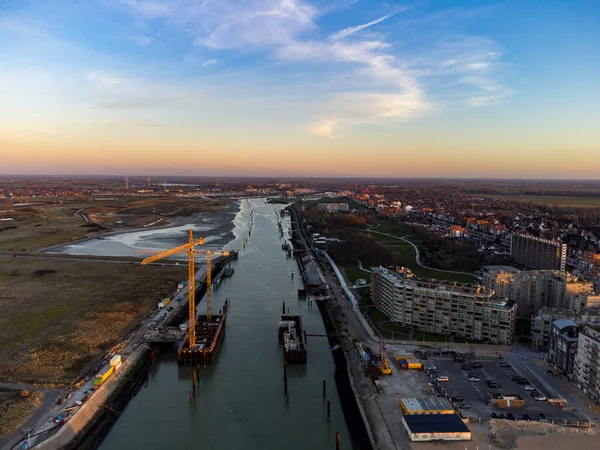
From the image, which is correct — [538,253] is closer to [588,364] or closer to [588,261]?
[588,261]

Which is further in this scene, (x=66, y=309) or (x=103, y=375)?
(x=66, y=309)

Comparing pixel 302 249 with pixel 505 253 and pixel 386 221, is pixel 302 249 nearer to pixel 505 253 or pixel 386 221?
pixel 505 253

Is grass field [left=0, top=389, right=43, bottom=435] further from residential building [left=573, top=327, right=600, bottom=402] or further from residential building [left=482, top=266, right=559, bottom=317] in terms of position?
residential building [left=482, top=266, right=559, bottom=317]

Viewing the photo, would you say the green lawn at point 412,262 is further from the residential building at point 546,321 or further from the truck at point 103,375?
the truck at point 103,375

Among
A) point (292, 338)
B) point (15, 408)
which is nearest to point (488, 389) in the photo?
point (292, 338)

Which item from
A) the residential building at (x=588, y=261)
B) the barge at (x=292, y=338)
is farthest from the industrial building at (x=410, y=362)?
the residential building at (x=588, y=261)

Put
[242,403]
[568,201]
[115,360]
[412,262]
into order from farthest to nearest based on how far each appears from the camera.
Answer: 1. [568,201]
2. [412,262]
3. [115,360]
4. [242,403]

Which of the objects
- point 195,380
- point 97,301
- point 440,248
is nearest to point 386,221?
point 440,248
